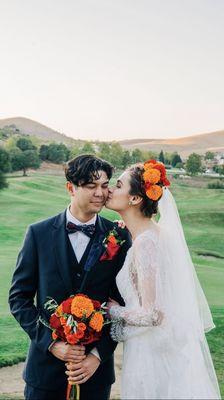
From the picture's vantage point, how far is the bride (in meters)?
3.51

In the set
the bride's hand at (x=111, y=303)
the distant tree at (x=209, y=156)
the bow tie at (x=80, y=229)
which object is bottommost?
the distant tree at (x=209, y=156)

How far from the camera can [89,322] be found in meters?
3.14

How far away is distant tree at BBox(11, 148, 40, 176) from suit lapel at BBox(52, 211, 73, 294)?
3279cm

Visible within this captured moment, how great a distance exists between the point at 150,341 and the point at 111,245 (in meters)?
0.71

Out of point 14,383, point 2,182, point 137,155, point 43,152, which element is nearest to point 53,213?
point 2,182

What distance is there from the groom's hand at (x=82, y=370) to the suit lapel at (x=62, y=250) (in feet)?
1.45

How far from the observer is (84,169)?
11.3 feet

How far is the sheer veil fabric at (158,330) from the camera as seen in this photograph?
349 cm

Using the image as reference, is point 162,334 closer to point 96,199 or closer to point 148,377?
point 148,377

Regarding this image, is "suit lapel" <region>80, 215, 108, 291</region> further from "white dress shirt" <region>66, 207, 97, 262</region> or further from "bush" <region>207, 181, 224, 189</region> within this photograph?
"bush" <region>207, 181, 224, 189</region>

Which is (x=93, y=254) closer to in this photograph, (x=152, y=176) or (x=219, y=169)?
(x=152, y=176)

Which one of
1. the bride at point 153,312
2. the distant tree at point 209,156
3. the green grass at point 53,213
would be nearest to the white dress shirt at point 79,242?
the bride at point 153,312

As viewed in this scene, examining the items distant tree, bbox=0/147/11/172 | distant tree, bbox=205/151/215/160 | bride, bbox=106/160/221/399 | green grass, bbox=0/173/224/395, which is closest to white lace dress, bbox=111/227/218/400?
bride, bbox=106/160/221/399

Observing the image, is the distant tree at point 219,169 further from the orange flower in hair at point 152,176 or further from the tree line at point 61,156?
the orange flower in hair at point 152,176
